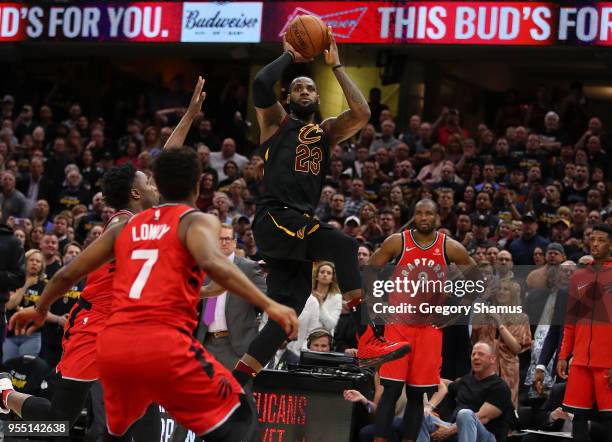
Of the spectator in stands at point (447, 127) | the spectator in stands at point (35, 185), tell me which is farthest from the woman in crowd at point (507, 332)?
the spectator in stands at point (35, 185)

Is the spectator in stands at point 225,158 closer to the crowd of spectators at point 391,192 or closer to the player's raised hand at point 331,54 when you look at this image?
the crowd of spectators at point 391,192

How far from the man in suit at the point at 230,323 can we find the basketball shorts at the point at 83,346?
10.5 ft

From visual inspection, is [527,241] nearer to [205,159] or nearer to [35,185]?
[205,159]

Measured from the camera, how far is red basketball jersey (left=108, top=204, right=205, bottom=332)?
5.10m

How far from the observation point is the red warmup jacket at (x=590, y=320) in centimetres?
899

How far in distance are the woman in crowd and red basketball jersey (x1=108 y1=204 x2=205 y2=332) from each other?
5903 mm

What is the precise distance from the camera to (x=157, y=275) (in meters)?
5.13

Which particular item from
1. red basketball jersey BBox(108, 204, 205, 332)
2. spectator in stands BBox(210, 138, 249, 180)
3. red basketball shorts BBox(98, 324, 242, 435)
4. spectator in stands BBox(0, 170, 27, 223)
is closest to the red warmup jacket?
red basketball shorts BBox(98, 324, 242, 435)

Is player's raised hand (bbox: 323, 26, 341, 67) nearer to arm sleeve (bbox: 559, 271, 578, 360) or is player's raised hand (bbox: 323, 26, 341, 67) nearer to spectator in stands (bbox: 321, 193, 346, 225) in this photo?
arm sleeve (bbox: 559, 271, 578, 360)

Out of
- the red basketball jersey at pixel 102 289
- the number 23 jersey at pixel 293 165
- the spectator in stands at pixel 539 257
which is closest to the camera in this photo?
the red basketball jersey at pixel 102 289

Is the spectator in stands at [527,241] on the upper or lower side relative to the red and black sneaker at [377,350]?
upper

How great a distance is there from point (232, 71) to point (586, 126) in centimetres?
783

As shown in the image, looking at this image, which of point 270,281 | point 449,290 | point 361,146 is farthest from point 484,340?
point 361,146

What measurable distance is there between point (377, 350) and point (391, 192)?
7038 millimetres
